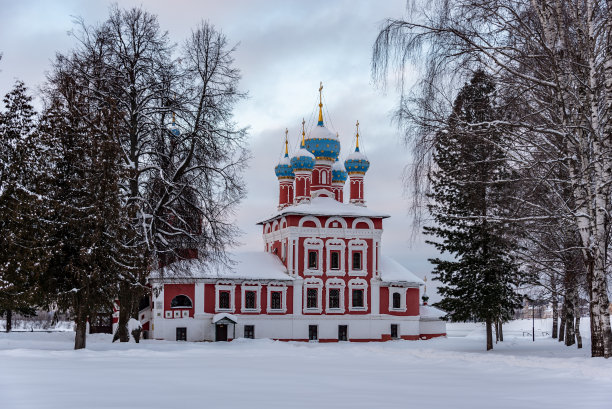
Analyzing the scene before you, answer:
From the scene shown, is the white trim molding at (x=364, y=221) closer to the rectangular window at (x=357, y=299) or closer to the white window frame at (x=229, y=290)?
the rectangular window at (x=357, y=299)

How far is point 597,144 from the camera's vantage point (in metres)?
14.7

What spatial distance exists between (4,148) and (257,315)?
1995 cm

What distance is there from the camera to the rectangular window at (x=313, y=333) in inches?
1571

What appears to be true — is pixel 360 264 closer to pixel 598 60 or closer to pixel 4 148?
pixel 4 148

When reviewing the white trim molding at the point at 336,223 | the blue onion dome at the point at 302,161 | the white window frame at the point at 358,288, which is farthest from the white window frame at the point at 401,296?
the blue onion dome at the point at 302,161

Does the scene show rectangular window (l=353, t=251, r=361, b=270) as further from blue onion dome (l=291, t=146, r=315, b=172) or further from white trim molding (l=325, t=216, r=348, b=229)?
blue onion dome (l=291, t=146, r=315, b=172)

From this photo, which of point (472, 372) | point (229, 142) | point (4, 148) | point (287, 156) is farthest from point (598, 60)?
point (287, 156)

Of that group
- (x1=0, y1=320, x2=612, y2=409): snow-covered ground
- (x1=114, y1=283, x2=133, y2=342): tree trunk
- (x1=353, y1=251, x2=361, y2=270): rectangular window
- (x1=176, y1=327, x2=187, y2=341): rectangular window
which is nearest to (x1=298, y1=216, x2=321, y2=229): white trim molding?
(x1=353, y1=251, x2=361, y2=270): rectangular window

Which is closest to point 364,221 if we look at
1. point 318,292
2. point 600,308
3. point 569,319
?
point 318,292

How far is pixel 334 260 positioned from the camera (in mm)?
41531

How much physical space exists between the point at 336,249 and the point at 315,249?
130cm

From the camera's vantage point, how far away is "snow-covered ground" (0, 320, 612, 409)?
991cm

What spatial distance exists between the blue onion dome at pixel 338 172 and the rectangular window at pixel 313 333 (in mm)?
11980

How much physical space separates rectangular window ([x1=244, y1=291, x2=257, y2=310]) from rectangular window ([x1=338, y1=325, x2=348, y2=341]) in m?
5.35
